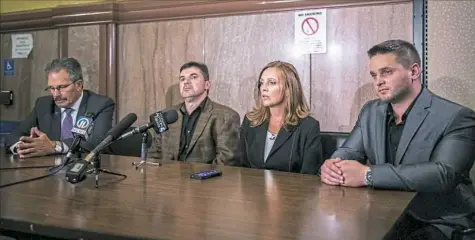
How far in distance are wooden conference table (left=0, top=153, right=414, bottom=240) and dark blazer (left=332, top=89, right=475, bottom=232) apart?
0.40ft

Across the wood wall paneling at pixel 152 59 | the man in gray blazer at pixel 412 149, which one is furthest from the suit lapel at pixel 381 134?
the wood wall paneling at pixel 152 59

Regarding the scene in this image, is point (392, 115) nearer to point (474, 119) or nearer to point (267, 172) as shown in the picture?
point (474, 119)

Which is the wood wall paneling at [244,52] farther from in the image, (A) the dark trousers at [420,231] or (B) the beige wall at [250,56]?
(A) the dark trousers at [420,231]

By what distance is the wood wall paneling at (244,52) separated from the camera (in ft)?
10.2

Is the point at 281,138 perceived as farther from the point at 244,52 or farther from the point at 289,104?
the point at 244,52

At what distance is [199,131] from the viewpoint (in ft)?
8.89

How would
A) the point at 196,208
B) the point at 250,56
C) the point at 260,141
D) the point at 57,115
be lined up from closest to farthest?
the point at 196,208 < the point at 260,141 < the point at 57,115 < the point at 250,56

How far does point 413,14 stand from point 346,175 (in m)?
1.54

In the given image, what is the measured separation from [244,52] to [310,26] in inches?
19.5

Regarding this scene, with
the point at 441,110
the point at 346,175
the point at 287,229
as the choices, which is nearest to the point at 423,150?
the point at 441,110

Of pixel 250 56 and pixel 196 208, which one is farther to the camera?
pixel 250 56

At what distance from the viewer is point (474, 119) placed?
184cm

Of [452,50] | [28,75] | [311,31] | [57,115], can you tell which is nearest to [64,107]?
[57,115]

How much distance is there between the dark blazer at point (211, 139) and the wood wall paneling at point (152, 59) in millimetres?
727
